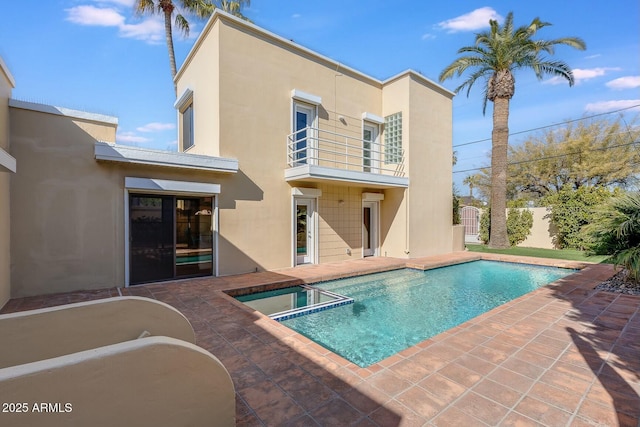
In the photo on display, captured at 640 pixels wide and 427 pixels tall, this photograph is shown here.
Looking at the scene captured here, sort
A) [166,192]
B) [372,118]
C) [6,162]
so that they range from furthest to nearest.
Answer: [372,118] < [166,192] < [6,162]

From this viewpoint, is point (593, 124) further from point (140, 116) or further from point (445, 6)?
point (140, 116)

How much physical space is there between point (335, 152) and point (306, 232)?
3.54m

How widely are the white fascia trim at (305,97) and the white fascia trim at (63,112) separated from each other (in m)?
6.14

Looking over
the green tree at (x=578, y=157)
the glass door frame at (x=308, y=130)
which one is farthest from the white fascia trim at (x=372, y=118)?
the green tree at (x=578, y=157)

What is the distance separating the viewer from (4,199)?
6703mm

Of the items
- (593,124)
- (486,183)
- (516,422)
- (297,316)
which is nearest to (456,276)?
(297,316)

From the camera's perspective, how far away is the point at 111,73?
13.9 m

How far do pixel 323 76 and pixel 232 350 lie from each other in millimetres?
11496

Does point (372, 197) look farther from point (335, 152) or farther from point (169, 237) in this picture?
point (169, 237)

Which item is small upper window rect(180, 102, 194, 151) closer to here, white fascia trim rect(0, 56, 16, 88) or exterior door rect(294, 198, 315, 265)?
exterior door rect(294, 198, 315, 265)

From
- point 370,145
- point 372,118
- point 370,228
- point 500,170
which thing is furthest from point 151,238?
point 500,170

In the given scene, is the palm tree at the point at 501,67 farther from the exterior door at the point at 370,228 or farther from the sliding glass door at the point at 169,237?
the sliding glass door at the point at 169,237

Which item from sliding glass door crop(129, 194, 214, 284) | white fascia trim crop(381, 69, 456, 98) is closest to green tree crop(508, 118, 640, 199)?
white fascia trim crop(381, 69, 456, 98)

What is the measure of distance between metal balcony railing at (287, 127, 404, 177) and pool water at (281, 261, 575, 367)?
4888 mm
